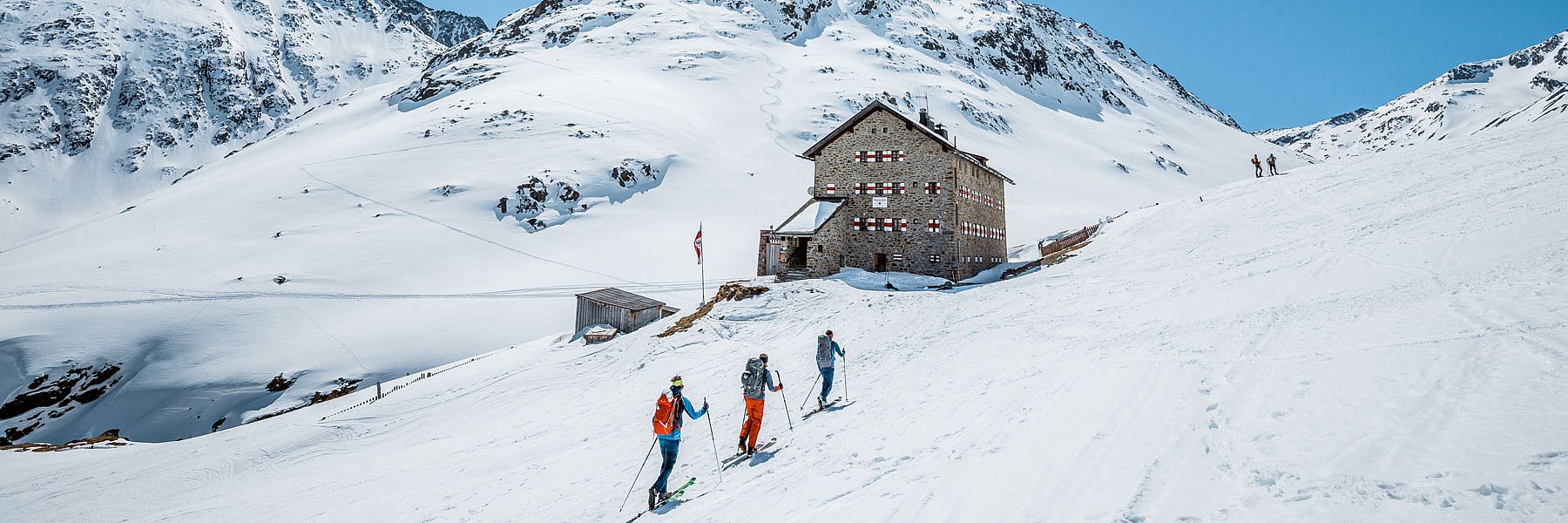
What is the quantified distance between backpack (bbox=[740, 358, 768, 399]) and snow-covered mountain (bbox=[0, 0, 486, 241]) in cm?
11849

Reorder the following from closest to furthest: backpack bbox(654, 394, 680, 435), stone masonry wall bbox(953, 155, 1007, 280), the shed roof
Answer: backpack bbox(654, 394, 680, 435) < the shed roof < stone masonry wall bbox(953, 155, 1007, 280)

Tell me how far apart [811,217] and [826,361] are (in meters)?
19.3

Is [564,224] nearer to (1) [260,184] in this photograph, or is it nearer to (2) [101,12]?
(1) [260,184]

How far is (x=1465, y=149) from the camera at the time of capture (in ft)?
82.9

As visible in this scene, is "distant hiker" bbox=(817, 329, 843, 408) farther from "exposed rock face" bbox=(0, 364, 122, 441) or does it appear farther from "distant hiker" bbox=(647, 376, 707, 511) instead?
"exposed rock face" bbox=(0, 364, 122, 441)

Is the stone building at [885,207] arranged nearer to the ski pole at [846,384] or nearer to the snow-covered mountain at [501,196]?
the snow-covered mountain at [501,196]

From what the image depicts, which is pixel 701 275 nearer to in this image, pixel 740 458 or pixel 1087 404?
pixel 740 458

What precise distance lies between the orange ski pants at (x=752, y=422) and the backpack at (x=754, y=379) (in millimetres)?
131

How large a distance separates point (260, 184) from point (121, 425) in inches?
1488

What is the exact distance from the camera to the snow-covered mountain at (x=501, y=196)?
36219 mm

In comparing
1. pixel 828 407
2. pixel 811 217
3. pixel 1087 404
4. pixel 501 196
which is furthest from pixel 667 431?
pixel 501 196

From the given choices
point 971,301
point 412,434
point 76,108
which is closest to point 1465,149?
point 971,301

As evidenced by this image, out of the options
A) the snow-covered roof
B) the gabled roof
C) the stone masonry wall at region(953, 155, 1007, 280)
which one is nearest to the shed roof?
the snow-covered roof

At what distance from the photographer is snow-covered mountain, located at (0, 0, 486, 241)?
321 ft
